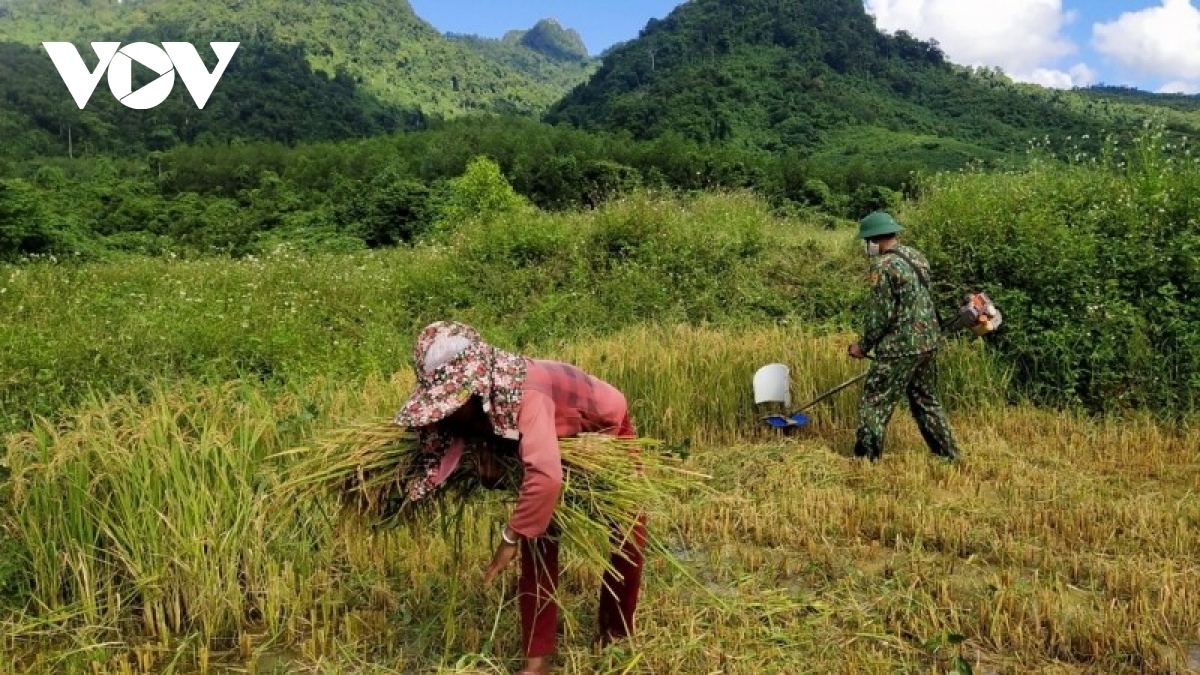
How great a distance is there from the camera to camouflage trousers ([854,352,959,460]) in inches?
211

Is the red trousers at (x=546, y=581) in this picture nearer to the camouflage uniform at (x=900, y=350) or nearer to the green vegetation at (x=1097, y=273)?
the camouflage uniform at (x=900, y=350)

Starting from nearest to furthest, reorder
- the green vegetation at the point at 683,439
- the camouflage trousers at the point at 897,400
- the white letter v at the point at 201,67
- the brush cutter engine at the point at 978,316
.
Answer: the green vegetation at the point at 683,439 < the brush cutter engine at the point at 978,316 < the camouflage trousers at the point at 897,400 < the white letter v at the point at 201,67

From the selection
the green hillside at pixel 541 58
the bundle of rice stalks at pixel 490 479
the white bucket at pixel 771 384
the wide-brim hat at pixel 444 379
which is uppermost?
the green hillside at pixel 541 58

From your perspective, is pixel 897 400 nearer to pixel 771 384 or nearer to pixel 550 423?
pixel 771 384

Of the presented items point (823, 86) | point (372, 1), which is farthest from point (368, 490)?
point (372, 1)

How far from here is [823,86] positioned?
6000cm

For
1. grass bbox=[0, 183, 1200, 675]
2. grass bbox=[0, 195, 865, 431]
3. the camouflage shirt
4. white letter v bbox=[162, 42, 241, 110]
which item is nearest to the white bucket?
grass bbox=[0, 183, 1200, 675]

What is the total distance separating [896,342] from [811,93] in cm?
5861

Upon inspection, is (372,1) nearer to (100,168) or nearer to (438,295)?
(100,168)

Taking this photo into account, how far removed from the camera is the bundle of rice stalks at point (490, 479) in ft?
8.74

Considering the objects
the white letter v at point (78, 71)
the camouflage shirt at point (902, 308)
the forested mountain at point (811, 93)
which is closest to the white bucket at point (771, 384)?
the camouflage shirt at point (902, 308)

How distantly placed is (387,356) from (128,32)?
10617cm

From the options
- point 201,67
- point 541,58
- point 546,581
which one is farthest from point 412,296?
point 541,58

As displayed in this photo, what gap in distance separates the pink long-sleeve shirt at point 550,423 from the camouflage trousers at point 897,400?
2.91m
